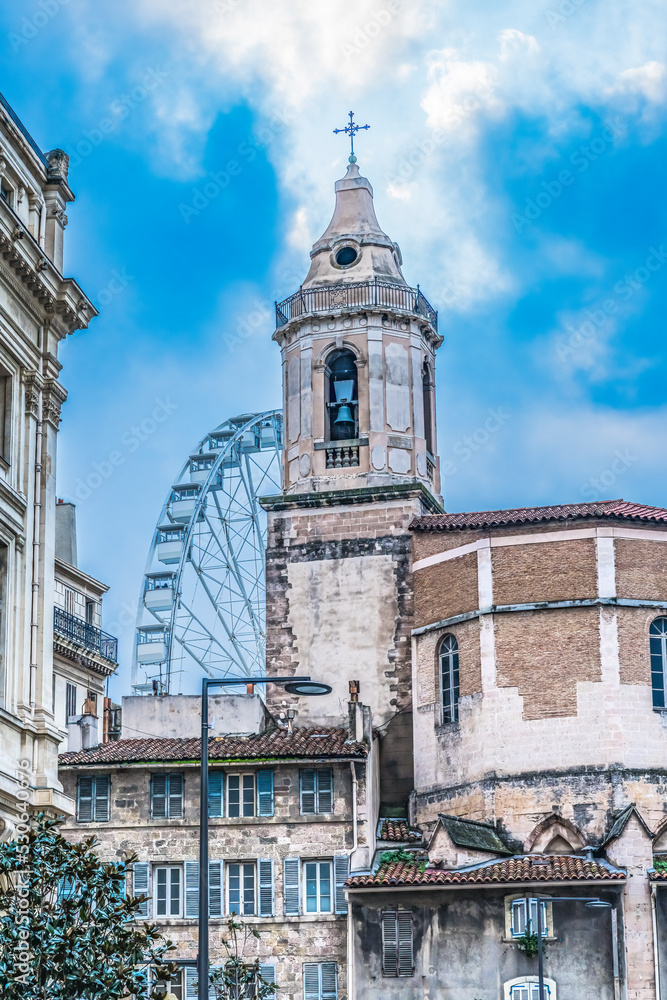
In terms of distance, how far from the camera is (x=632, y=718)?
5412 cm

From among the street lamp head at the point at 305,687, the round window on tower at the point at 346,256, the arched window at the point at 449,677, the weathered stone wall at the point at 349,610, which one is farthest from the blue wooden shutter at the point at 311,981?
the round window on tower at the point at 346,256

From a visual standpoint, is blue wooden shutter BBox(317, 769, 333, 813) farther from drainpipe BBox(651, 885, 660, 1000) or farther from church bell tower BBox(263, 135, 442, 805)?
drainpipe BBox(651, 885, 660, 1000)

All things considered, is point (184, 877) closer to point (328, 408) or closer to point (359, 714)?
point (359, 714)

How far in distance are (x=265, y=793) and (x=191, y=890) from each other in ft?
11.4

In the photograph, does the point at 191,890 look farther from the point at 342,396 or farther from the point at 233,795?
the point at 342,396

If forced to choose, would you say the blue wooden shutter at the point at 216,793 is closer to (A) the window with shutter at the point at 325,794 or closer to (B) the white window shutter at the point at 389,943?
(A) the window with shutter at the point at 325,794

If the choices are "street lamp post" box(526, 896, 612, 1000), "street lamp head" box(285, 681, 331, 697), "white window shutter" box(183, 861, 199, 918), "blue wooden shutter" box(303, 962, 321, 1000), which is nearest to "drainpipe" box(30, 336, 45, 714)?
"street lamp head" box(285, 681, 331, 697)

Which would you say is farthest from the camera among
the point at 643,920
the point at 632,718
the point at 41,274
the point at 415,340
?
the point at 415,340

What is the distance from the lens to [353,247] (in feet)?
211

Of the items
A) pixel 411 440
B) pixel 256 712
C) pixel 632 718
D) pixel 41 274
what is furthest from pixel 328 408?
pixel 41 274

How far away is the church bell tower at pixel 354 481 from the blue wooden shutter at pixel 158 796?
552cm

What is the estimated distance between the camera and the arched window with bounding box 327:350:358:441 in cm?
6159

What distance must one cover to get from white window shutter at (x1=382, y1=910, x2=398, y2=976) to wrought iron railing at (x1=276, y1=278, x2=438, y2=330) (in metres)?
20.5

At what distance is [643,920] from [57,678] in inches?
930
